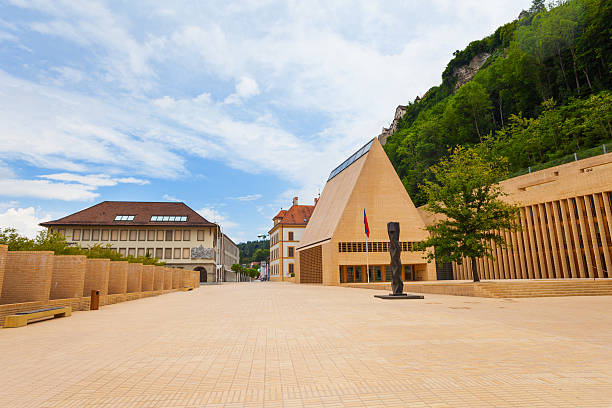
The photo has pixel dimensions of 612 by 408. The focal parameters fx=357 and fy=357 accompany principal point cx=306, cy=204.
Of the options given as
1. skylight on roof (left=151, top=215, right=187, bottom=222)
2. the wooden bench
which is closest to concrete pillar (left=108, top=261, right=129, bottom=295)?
the wooden bench

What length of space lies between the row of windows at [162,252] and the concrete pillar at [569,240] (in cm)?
4760

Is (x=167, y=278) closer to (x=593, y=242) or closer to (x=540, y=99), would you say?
(x=593, y=242)

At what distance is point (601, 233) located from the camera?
24359 mm

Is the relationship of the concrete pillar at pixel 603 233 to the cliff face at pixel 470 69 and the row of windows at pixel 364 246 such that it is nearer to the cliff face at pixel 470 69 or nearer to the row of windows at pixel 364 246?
the row of windows at pixel 364 246

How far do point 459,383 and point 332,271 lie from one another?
32424 mm

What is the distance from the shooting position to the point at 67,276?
14227 mm

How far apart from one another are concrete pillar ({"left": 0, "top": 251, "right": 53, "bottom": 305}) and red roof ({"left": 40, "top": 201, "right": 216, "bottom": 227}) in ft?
143

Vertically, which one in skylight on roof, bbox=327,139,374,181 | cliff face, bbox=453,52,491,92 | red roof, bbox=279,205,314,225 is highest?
cliff face, bbox=453,52,491,92

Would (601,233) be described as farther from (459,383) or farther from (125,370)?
(125,370)

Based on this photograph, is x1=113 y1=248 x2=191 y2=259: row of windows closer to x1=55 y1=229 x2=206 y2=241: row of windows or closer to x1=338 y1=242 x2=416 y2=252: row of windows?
x1=55 y1=229 x2=206 y2=241: row of windows

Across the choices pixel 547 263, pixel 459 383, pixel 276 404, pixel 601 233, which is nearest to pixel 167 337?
pixel 276 404

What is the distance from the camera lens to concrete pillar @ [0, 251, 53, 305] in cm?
1184

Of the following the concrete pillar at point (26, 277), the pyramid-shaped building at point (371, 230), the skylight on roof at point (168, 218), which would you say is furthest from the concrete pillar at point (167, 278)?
the skylight on roof at point (168, 218)

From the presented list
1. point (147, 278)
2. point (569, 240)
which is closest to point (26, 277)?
point (147, 278)
